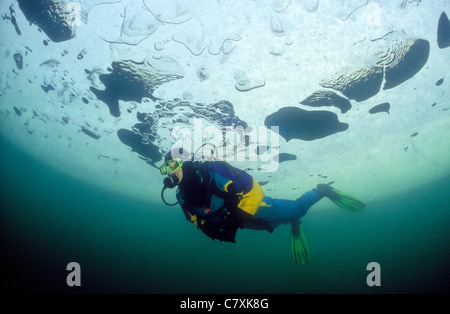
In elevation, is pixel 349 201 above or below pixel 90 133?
below

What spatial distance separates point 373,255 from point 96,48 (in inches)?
2424

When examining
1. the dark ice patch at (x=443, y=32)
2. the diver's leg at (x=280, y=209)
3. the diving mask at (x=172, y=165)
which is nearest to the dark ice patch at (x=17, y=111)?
the diving mask at (x=172, y=165)

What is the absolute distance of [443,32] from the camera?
671 centimetres

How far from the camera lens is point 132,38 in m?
6.40

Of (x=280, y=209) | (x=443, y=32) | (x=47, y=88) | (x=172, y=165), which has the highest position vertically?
(x=47, y=88)

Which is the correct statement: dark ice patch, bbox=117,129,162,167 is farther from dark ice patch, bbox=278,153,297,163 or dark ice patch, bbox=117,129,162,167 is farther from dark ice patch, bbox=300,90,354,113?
dark ice patch, bbox=300,90,354,113

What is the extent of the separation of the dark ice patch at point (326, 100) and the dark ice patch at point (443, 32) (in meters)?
3.22

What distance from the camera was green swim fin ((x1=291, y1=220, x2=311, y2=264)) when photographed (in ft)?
23.7

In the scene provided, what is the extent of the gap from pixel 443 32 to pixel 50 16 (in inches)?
506

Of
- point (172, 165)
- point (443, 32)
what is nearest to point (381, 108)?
point (443, 32)

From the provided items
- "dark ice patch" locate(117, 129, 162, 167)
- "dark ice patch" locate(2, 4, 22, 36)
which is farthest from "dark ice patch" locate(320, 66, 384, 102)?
"dark ice patch" locate(2, 4, 22, 36)

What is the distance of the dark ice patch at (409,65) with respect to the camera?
7.06m

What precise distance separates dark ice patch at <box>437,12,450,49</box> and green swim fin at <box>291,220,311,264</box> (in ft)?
26.0

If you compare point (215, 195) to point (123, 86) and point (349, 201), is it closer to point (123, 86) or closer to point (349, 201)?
point (349, 201)
